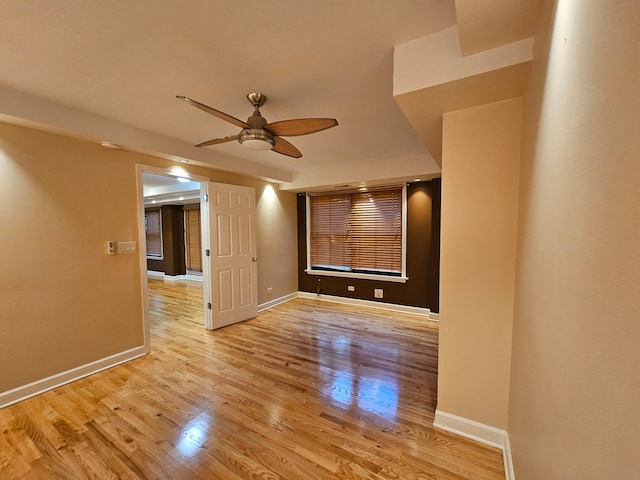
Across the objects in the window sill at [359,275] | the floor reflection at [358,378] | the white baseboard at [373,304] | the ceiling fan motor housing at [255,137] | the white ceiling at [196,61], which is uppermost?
the white ceiling at [196,61]

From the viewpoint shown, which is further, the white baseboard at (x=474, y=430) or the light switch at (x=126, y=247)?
the light switch at (x=126, y=247)

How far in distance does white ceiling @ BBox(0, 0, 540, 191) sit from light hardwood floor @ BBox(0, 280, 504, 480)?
91.2 inches

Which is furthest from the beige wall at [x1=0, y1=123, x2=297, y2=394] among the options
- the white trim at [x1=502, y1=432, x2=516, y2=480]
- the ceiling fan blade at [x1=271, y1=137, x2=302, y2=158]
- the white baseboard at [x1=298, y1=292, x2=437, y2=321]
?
the white trim at [x1=502, y1=432, x2=516, y2=480]

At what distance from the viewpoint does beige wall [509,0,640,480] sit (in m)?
0.45

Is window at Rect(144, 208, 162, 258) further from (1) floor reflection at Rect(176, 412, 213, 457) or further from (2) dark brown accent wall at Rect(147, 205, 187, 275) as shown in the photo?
(1) floor reflection at Rect(176, 412, 213, 457)

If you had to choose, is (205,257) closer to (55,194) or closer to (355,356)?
(55,194)

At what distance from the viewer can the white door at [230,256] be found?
3.74 metres

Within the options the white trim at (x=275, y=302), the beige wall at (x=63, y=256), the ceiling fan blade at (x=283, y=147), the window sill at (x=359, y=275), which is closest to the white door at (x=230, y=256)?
the white trim at (x=275, y=302)

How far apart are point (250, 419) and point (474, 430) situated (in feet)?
5.18

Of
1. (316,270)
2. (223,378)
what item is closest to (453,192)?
(223,378)

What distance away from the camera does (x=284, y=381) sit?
8.25ft

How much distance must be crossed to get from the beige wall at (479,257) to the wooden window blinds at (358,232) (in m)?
2.75

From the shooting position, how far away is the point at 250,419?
201 centimetres

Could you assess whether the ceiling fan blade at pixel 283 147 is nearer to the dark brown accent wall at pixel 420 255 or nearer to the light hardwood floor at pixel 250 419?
the light hardwood floor at pixel 250 419
